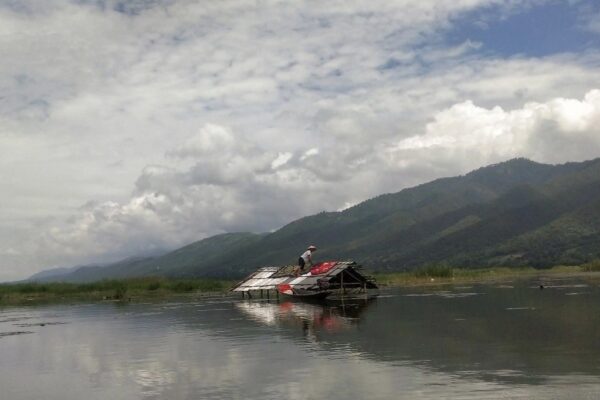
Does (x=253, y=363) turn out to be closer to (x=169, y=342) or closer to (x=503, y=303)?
(x=169, y=342)

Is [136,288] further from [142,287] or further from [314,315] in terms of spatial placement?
[314,315]

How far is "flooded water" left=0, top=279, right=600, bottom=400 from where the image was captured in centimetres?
1952

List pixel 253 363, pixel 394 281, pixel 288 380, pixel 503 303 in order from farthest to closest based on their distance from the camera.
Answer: pixel 394 281
pixel 503 303
pixel 253 363
pixel 288 380

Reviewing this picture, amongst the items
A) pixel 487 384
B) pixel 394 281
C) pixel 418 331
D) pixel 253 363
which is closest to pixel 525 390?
pixel 487 384

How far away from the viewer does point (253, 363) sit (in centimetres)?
2508

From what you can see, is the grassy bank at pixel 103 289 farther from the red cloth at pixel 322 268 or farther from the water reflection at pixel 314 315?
the water reflection at pixel 314 315

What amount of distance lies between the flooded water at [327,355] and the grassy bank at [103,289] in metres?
41.5

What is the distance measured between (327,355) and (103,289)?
74.7m

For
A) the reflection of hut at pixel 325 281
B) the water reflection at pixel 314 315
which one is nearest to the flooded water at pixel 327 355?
the water reflection at pixel 314 315

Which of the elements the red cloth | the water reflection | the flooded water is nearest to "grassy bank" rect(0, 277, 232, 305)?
the red cloth

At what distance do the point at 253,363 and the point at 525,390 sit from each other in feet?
36.2

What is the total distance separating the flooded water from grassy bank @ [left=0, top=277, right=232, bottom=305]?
41.5 meters

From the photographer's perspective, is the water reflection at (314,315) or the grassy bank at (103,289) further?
the grassy bank at (103,289)

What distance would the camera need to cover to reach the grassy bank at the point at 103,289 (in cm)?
8862
